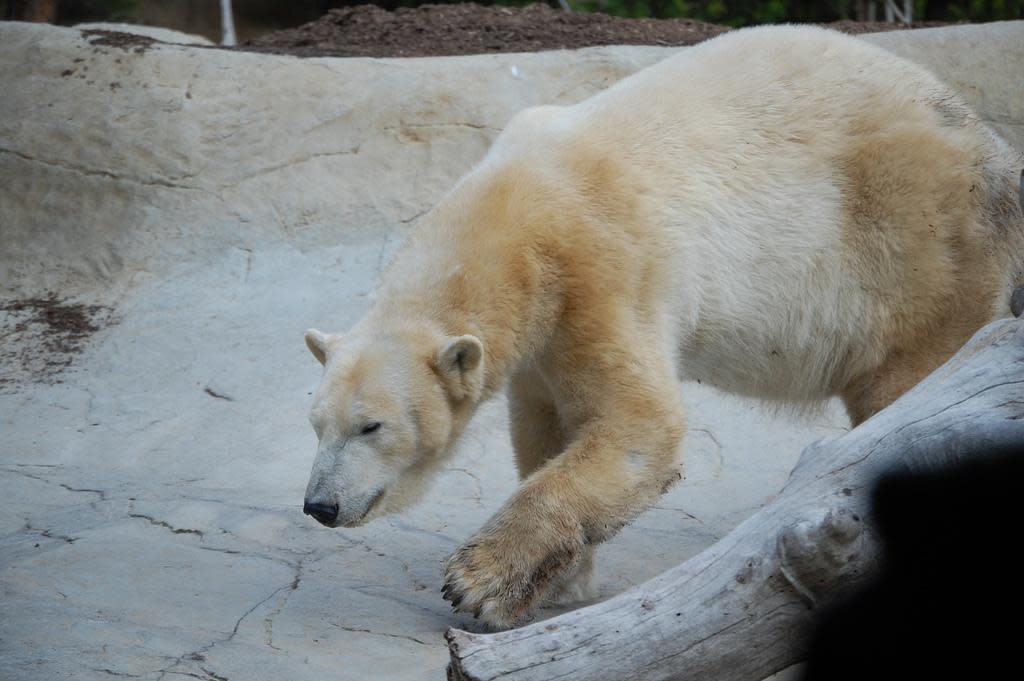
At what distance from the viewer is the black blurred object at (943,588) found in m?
1.29

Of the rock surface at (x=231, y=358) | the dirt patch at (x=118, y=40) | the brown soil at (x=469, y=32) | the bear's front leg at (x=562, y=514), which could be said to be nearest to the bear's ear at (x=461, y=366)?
the bear's front leg at (x=562, y=514)

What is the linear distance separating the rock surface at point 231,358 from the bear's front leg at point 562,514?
24cm

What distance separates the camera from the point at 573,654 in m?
2.58

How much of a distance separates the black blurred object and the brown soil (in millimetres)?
7421

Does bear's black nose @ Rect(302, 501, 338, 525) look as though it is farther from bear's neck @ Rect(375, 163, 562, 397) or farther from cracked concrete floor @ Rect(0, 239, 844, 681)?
bear's neck @ Rect(375, 163, 562, 397)

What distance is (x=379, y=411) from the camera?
360 centimetres

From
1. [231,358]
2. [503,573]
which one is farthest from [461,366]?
[231,358]

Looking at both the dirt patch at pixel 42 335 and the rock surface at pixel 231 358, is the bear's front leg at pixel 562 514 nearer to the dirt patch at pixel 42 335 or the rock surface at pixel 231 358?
the rock surface at pixel 231 358

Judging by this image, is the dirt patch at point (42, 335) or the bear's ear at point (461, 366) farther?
the dirt patch at point (42, 335)

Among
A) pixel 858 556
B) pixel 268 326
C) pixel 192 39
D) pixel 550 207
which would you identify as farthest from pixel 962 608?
pixel 192 39

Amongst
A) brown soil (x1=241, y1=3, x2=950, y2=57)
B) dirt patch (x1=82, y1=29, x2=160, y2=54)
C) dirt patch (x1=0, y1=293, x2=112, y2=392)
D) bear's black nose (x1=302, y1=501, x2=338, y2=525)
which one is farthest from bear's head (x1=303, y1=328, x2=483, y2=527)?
brown soil (x1=241, y1=3, x2=950, y2=57)

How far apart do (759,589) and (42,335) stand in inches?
206

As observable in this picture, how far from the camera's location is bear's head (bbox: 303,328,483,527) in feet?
11.8

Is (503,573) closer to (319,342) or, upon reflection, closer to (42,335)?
(319,342)
